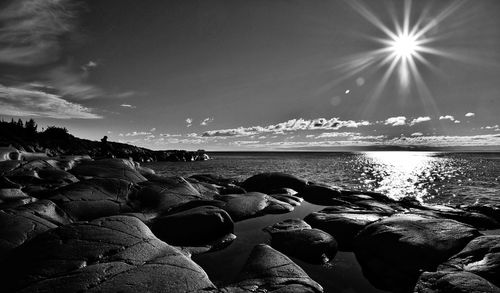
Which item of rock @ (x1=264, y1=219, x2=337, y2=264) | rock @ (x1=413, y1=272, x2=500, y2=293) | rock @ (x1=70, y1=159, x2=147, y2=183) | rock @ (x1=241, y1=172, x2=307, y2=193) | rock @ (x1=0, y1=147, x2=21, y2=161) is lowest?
rock @ (x1=264, y1=219, x2=337, y2=264)

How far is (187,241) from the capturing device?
360 inches

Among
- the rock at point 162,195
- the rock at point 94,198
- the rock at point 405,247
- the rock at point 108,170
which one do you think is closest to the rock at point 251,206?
the rock at point 162,195

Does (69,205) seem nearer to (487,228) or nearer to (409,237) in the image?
(409,237)

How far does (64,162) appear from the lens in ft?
54.5

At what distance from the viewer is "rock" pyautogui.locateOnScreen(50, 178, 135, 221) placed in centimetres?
1062

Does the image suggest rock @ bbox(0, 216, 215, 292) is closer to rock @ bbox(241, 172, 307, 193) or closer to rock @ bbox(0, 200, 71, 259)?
rock @ bbox(0, 200, 71, 259)

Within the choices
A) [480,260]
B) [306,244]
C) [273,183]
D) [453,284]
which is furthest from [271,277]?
[273,183]

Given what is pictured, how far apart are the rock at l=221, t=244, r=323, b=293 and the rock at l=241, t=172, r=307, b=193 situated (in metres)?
13.5

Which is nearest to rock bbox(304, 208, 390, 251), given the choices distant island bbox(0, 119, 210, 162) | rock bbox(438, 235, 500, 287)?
rock bbox(438, 235, 500, 287)

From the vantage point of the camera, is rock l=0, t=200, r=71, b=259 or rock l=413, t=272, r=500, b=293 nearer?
rock l=413, t=272, r=500, b=293

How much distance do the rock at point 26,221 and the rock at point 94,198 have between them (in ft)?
2.06

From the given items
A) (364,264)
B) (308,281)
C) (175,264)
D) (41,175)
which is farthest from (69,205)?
(364,264)

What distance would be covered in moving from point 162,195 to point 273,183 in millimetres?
10038

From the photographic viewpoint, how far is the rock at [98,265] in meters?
5.05
